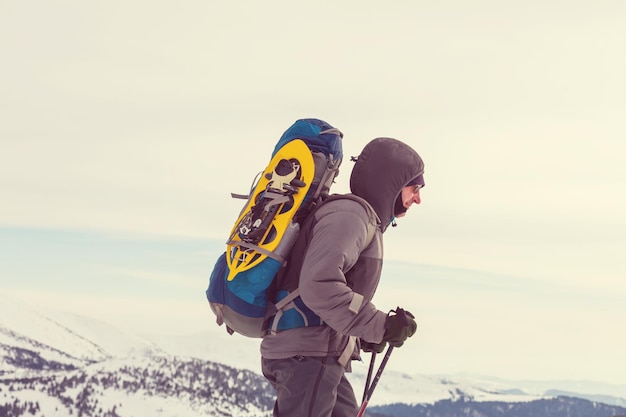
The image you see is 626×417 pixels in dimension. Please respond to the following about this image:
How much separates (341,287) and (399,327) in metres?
0.54

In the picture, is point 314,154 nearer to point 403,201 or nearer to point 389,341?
point 403,201

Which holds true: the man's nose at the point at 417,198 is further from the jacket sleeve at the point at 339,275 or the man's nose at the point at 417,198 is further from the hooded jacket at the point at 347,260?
the jacket sleeve at the point at 339,275

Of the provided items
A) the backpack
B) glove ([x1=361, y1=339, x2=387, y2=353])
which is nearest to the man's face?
the backpack

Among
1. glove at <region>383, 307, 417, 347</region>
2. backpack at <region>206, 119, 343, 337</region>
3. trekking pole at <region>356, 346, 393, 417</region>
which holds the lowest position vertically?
trekking pole at <region>356, 346, 393, 417</region>

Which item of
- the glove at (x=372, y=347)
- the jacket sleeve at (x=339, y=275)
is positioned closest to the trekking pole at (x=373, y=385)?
the glove at (x=372, y=347)

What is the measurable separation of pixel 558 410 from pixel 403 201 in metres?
186

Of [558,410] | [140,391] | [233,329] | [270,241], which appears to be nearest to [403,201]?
[270,241]

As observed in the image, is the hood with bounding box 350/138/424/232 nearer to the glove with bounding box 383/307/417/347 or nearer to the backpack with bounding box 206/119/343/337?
the backpack with bounding box 206/119/343/337

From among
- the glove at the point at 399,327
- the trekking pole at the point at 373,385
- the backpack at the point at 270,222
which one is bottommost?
the trekking pole at the point at 373,385

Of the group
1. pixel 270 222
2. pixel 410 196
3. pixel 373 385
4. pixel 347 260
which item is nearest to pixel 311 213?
pixel 270 222

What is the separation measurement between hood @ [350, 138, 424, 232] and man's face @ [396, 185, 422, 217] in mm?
117

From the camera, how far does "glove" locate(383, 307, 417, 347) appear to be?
7.11 m

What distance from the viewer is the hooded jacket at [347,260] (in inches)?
272

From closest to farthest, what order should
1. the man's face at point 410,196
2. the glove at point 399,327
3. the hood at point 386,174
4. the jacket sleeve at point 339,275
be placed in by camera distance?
the jacket sleeve at point 339,275 < the glove at point 399,327 < the hood at point 386,174 < the man's face at point 410,196
